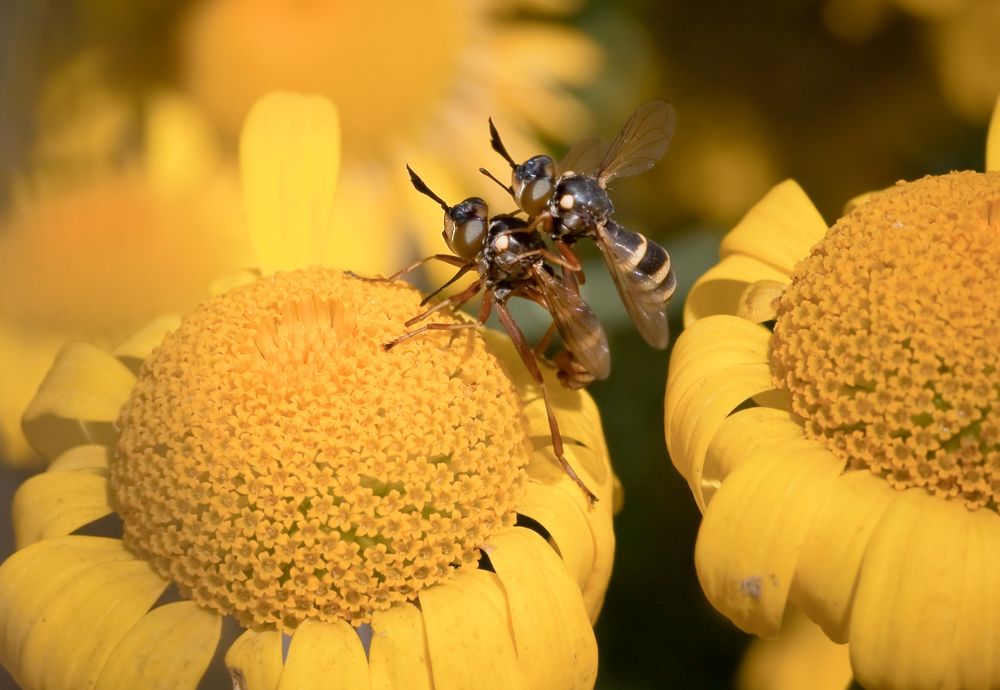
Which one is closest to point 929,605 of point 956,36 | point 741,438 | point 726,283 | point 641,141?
point 741,438

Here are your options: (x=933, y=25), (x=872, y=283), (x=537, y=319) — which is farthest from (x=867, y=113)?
(x=872, y=283)

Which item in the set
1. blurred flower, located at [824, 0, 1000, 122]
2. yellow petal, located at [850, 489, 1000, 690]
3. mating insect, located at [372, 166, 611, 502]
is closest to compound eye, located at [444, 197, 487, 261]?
mating insect, located at [372, 166, 611, 502]

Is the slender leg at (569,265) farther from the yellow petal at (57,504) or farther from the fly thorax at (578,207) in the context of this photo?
the yellow petal at (57,504)

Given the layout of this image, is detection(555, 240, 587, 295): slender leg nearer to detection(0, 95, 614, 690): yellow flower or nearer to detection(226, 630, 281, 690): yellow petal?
detection(0, 95, 614, 690): yellow flower

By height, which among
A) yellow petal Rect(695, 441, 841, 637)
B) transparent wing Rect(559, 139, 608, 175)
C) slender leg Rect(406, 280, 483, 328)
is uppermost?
transparent wing Rect(559, 139, 608, 175)

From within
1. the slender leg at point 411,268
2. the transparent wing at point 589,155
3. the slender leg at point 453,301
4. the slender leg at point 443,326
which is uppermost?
the transparent wing at point 589,155

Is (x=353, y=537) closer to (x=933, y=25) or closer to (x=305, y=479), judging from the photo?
(x=305, y=479)

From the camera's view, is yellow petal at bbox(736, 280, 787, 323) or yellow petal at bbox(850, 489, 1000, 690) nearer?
yellow petal at bbox(850, 489, 1000, 690)

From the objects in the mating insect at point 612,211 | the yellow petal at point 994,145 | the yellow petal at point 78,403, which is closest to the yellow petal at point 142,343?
the yellow petal at point 78,403
